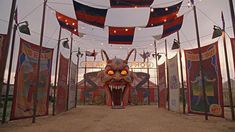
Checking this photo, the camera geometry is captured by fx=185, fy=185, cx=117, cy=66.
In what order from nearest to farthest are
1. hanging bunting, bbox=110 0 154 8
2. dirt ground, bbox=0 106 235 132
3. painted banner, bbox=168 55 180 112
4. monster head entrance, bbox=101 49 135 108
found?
dirt ground, bbox=0 106 235 132 < hanging bunting, bbox=110 0 154 8 < painted banner, bbox=168 55 180 112 < monster head entrance, bbox=101 49 135 108

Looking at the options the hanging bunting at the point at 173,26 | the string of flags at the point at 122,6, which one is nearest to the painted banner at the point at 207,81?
the hanging bunting at the point at 173,26

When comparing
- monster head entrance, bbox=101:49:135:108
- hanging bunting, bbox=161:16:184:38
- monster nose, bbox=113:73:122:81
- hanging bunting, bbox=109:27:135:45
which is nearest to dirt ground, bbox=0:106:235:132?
hanging bunting, bbox=161:16:184:38

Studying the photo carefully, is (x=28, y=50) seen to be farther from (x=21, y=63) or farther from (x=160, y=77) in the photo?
(x=160, y=77)

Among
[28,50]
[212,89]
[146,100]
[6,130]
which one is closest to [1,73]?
[6,130]

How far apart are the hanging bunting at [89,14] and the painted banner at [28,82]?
8.76 ft

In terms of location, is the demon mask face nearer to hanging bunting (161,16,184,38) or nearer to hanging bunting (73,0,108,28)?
hanging bunting (161,16,184,38)

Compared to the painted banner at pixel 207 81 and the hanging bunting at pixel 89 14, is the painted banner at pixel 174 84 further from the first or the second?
the hanging bunting at pixel 89 14

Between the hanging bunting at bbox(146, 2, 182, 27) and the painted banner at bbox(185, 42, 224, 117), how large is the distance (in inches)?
88.8

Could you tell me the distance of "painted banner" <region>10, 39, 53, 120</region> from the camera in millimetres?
7636

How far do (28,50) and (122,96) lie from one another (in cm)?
963

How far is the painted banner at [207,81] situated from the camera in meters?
8.78

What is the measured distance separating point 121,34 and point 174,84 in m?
4.88

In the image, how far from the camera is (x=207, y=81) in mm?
9453

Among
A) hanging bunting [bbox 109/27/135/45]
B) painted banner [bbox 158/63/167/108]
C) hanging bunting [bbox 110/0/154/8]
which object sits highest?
hanging bunting [bbox 110/0/154/8]
